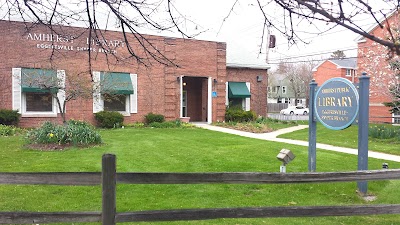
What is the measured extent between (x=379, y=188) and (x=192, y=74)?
59.3ft

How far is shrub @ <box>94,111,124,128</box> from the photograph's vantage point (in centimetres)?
2108

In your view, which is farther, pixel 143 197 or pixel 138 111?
pixel 138 111

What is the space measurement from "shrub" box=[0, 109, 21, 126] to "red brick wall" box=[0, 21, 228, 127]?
67 cm

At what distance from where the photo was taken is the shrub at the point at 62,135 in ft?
41.3

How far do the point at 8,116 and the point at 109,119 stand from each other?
5159 millimetres

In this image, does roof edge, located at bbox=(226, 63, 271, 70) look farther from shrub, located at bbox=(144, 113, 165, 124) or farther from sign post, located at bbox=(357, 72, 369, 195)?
sign post, located at bbox=(357, 72, 369, 195)

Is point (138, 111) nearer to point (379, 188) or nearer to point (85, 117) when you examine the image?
point (85, 117)

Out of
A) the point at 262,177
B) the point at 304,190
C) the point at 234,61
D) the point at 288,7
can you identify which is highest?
the point at 234,61

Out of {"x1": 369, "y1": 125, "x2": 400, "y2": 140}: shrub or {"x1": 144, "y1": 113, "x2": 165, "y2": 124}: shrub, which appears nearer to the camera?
{"x1": 369, "y1": 125, "x2": 400, "y2": 140}: shrub

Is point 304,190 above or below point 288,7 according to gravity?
below

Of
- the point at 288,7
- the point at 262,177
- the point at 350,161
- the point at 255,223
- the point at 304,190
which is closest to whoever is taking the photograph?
the point at 288,7

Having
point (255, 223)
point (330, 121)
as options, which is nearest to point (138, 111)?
point (330, 121)

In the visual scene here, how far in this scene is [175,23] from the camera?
15.0ft

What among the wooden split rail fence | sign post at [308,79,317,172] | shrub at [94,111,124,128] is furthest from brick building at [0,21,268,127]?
the wooden split rail fence
